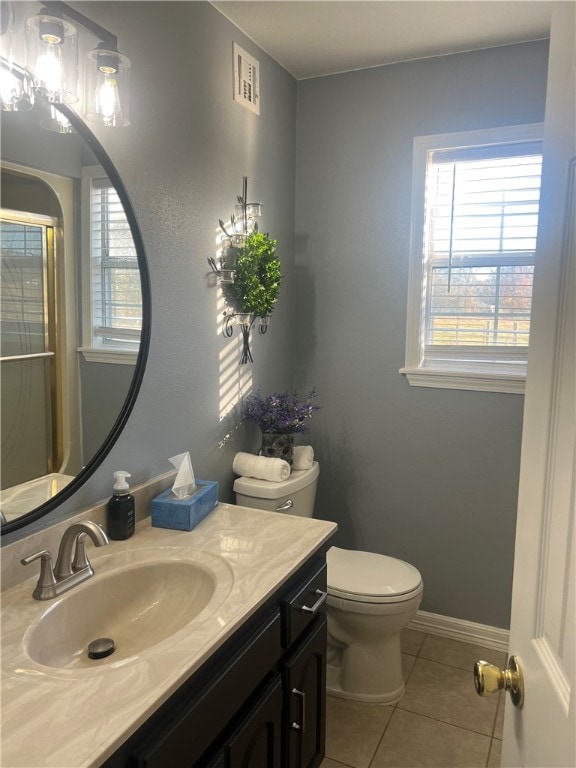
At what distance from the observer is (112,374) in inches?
69.3

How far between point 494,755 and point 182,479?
57.4 inches

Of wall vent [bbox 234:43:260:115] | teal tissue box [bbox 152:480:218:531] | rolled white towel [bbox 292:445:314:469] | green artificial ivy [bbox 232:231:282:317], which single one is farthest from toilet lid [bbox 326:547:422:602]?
wall vent [bbox 234:43:260:115]

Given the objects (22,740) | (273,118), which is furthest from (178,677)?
(273,118)

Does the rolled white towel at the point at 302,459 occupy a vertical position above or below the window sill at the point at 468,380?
below

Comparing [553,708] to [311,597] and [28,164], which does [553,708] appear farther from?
[28,164]

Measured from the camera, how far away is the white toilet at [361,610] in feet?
7.32

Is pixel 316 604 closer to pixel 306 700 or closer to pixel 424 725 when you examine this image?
pixel 306 700

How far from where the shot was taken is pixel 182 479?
1885mm

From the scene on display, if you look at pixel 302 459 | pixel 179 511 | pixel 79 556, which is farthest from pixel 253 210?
pixel 79 556

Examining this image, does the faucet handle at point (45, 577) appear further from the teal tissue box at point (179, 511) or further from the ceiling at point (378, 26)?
the ceiling at point (378, 26)

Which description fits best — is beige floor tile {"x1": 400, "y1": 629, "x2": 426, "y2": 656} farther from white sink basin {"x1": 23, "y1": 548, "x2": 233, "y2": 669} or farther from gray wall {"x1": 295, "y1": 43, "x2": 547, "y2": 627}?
white sink basin {"x1": 23, "y1": 548, "x2": 233, "y2": 669}

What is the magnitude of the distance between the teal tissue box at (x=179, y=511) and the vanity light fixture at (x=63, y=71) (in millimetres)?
1060

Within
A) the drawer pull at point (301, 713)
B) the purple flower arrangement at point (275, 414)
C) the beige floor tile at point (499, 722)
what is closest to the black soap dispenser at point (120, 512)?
the drawer pull at point (301, 713)

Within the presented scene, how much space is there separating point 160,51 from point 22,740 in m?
1.86
